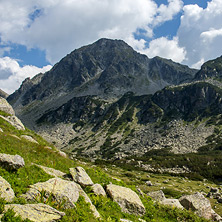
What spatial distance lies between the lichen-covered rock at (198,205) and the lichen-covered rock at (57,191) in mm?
11767

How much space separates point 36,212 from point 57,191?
5.77 feet

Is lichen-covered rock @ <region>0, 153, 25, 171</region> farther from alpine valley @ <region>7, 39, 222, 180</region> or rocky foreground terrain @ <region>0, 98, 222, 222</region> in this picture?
alpine valley @ <region>7, 39, 222, 180</region>

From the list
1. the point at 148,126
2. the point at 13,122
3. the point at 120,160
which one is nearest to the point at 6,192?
the point at 13,122

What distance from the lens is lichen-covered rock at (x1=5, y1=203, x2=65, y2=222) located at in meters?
6.18

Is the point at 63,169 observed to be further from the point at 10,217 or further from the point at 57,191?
the point at 10,217

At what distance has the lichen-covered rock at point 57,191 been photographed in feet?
25.4

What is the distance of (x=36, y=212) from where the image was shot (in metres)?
6.45

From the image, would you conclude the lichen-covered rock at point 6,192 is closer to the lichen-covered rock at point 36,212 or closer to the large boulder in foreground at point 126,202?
the lichen-covered rock at point 36,212

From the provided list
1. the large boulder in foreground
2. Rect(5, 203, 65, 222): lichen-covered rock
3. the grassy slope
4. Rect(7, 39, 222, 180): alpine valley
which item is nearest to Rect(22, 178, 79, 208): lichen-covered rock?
the grassy slope

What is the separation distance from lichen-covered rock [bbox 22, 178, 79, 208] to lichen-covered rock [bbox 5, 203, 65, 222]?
2.97ft

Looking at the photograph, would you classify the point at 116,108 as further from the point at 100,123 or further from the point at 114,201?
the point at 114,201

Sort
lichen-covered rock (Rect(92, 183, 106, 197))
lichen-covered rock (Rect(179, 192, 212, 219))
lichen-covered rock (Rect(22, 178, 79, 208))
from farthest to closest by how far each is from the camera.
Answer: lichen-covered rock (Rect(179, 192, 212, 219))
lichen-covered rock (Rect(92, 183, 106, 197))
lichen-covered rock (Rect(22, 178, 79, 208))

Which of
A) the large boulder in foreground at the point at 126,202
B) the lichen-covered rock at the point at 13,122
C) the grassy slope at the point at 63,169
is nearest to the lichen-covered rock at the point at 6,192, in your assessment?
the grassy slope at the point at 63,169

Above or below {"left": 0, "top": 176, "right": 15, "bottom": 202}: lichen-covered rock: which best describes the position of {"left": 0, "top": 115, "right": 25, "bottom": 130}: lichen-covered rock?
above
